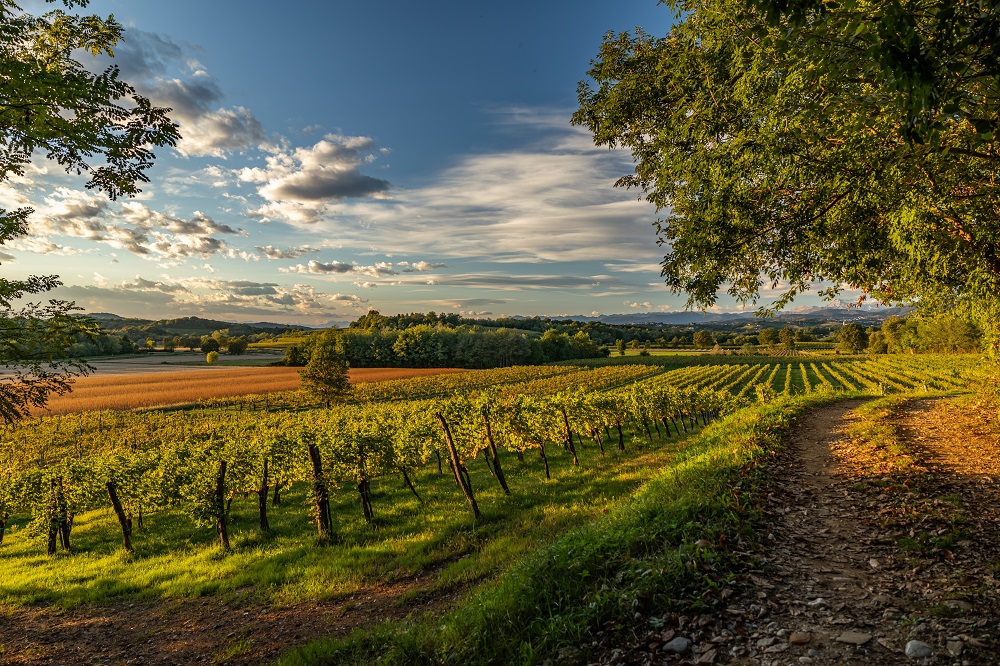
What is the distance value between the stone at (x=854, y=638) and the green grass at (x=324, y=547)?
24.5 ft

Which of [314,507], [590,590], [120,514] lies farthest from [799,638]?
[120,514]

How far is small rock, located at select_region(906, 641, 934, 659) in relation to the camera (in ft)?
15.3

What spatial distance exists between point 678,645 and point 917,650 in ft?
8.02

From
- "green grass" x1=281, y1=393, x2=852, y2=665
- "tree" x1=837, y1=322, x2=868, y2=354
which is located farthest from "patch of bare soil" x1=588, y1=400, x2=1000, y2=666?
"tree" x1=837, y1=322, x2=868, y2=354

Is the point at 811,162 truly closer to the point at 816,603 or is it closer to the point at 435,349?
the point at 816,603

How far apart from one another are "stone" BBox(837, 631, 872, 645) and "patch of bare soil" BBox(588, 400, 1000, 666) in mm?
20

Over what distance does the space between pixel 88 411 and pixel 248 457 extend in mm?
44285

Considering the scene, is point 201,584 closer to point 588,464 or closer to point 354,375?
point 588,464

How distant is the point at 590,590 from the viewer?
22.0ft

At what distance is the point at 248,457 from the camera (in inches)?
795

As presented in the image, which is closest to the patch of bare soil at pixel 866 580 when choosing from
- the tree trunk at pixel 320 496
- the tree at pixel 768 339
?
the tree trunk at pixel 320 496

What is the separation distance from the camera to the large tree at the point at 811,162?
240 inches

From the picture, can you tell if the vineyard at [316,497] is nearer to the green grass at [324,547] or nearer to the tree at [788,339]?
the green grass at [324,547]

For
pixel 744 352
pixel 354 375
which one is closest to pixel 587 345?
pixel 744 352
